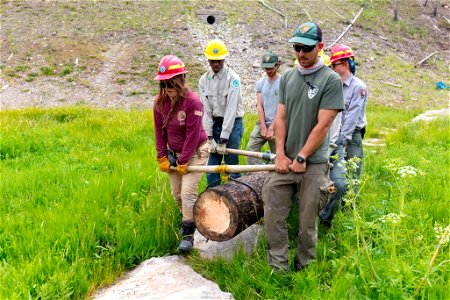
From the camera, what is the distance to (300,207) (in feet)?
10.8

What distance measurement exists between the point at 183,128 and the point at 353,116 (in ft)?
6.51

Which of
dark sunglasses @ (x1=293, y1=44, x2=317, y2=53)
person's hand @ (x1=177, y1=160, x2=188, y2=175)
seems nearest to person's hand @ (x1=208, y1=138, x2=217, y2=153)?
person's hand @ (x1=177, y1=160, x2=188, y2=175)

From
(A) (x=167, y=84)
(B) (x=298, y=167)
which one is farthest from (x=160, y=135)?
(B) (x=298, y=167)

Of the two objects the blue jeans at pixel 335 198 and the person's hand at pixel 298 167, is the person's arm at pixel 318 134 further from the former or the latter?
the blue jeans at pixel 335 198

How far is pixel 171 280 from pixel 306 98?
199 cm

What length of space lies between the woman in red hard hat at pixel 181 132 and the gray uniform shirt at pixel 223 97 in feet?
2.36

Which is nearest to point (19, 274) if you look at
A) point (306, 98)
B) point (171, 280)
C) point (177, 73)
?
point (171, 280)

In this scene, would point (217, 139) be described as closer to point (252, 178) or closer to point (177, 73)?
point (252, 178)

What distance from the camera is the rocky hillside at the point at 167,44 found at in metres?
15.8

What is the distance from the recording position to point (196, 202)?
3.92 m

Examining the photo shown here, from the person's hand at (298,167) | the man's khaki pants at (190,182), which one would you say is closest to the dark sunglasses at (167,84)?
the man's khaki pants at (190,182)

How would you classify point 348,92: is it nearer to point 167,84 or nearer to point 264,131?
point 264,131

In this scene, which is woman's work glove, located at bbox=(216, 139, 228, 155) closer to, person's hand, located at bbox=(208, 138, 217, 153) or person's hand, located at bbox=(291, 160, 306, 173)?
person's hand, located at bbox=(208, 138, 217, 153)

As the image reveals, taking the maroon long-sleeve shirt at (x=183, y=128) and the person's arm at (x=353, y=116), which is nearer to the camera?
the maroon long-sleeve shirt at (x=183, y=128)
